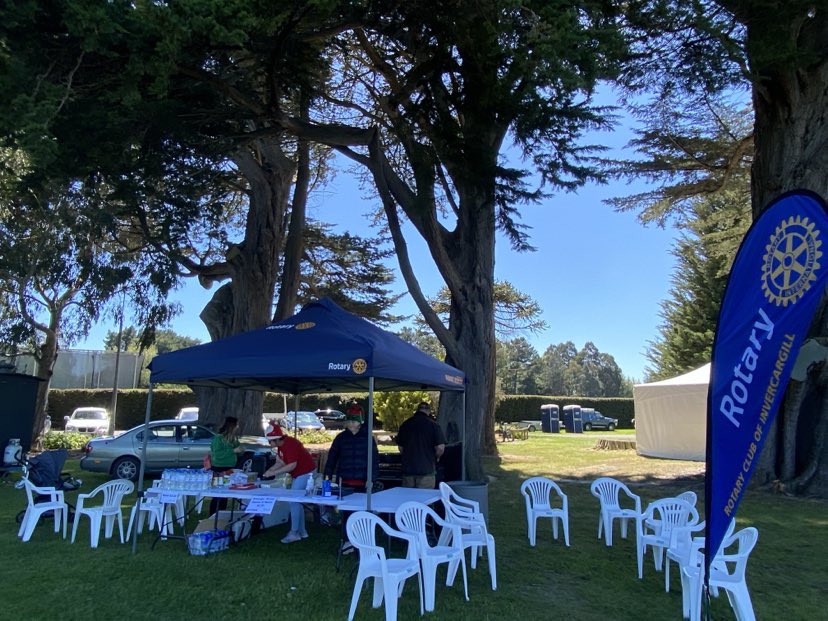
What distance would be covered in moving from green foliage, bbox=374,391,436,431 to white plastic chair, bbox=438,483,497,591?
54.6 feet

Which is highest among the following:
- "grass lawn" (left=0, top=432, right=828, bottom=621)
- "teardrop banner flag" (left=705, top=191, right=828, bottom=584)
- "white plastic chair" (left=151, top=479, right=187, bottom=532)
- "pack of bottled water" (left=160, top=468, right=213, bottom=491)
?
"teardrop banner flag" (left=705, top=191, right=828, bottom=584)

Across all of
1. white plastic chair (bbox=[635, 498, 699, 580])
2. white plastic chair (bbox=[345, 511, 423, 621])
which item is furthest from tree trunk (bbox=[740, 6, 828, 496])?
white plastic chair (bbox=[345, 511, 423, 621])

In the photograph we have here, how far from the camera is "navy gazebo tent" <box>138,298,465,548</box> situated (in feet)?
20.5

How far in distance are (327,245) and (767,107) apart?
1254cm

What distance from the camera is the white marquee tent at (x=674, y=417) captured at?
748 inches

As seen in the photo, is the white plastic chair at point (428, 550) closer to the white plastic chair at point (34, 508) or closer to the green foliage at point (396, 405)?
the white plastic chair at point (34, 508)

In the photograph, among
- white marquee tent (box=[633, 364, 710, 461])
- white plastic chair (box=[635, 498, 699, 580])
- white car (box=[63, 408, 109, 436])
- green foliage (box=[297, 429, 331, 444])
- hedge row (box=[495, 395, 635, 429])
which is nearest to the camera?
white plastic chair (box=[635, 498, 699, 580])

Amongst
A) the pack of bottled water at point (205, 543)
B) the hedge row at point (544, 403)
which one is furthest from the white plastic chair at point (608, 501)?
the hedge row at point (544, 403)

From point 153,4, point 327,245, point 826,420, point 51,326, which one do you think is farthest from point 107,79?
point 826,420

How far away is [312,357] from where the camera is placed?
6434 mm

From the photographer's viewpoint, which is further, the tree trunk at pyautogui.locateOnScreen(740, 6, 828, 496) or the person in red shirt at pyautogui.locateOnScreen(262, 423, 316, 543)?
the tree trunk at pyautogui.locateOnScreen(740, 6, 828, 496)

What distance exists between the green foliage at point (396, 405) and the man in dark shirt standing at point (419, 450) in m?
15.0

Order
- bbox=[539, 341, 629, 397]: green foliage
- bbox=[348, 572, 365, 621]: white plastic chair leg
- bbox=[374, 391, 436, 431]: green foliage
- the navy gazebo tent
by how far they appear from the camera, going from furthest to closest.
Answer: bbox=[539, 341, 629, 397]: green foliage < bbox=[374, 391, 436, 431]: green foliage < the navy gazebo tent < bbox=[348, 572, 365, 621]: white plastic chair leg

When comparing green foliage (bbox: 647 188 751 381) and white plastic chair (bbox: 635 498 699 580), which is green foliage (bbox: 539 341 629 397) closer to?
green foliage (bbox: 647 188 751 381)
